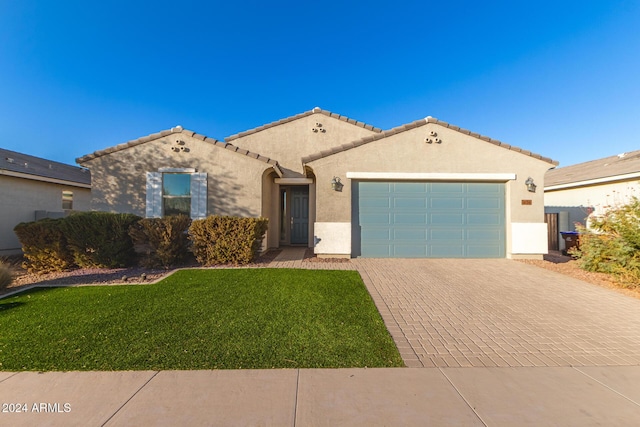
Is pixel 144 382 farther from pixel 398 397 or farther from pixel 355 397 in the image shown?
pixel 398 397

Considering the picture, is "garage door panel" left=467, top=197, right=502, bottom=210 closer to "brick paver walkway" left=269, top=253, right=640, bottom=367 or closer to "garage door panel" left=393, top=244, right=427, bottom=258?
"garage door panel" left=393, top=244, right=427, bottom=258

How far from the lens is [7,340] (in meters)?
3.37

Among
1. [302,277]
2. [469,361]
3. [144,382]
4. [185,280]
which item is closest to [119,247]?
[185,280]

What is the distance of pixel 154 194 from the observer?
29.1 ft

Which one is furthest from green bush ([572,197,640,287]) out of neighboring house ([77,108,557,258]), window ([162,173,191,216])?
window ([162,173,191,216])

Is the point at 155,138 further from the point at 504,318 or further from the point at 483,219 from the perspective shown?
the point at 483,219

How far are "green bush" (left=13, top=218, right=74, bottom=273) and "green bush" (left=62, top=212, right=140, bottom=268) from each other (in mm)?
208

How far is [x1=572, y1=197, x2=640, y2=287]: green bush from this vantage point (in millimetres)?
6172

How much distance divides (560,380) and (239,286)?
5.17m

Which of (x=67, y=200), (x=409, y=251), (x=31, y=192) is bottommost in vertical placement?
(x=409, y=251)

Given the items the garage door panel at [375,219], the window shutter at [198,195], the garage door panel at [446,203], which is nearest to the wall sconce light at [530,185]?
the garage door panel at [446,203]

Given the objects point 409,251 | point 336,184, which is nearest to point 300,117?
point 336,184

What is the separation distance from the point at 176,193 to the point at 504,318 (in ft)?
31.4

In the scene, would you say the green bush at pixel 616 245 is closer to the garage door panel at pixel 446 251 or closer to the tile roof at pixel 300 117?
the garage door panel at pixel 446 251
